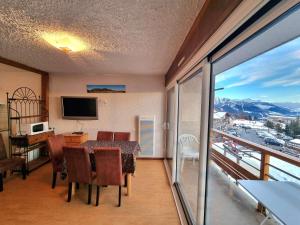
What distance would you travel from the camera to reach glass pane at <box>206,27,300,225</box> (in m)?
0.94

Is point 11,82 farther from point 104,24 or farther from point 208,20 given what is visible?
point 208,20

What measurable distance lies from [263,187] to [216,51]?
109 centimetres

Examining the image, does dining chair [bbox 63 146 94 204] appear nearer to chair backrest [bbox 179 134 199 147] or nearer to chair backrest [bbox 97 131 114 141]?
chair backrest [bbox 97 131 114 141]

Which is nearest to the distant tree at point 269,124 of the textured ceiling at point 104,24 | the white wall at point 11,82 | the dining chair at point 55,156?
the textured ceiling at point 104,24

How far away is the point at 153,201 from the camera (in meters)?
3.00

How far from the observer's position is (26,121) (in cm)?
484

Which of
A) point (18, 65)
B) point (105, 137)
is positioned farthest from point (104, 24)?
point (18, 65)

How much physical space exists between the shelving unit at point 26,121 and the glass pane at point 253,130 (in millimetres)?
3946

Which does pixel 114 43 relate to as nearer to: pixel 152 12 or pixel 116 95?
pixel 152 12

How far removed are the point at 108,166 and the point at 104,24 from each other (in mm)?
1936

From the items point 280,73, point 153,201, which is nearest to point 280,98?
point 280,73

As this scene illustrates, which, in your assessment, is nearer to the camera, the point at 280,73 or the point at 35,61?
the point at 280,73

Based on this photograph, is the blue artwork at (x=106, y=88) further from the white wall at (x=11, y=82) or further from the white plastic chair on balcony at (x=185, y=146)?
the white plastic chair on balcony at (x=185, y=146)

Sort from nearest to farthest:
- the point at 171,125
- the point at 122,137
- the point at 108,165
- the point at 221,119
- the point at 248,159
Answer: the point at 248,159
the point at 221,119
the point at 108,165
the point at 122,137
the point at 171,125
